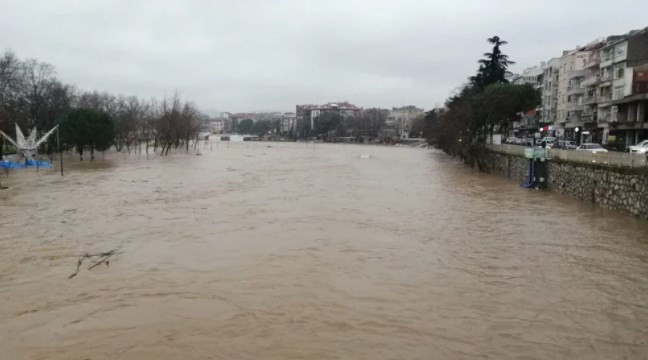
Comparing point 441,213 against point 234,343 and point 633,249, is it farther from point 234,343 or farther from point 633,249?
point 234,343

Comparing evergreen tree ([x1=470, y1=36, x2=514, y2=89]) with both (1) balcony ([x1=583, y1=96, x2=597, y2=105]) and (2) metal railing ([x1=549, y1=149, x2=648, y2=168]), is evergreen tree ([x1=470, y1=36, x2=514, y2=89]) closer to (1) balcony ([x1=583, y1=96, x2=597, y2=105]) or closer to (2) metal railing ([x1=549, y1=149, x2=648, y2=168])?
(1) balcony ([x1=583, y1=96, x2=597, y2=105])

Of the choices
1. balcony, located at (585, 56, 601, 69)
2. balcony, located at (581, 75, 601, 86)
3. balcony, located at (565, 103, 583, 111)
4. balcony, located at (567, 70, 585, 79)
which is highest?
balcony, located at (585, 56, 601, 69)

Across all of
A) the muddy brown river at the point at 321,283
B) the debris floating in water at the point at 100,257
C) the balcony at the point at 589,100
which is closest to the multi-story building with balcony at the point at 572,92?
the balcony at the point at 589,100

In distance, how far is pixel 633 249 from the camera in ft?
48.0

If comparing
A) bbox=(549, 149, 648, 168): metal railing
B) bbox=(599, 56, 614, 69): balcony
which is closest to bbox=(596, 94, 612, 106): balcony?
bbox=(599, 56, 614, 69): balcony

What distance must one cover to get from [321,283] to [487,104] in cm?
4201

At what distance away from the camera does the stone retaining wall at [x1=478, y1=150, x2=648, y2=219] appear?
19.1m

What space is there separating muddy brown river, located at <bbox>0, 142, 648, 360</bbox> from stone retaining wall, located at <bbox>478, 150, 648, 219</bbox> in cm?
73

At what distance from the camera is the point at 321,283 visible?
36.1 feet

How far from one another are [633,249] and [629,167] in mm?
6523

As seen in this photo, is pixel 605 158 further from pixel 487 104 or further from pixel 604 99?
pixel 604 99

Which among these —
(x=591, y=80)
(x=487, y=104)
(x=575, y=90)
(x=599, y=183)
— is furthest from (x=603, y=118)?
(x=599, y=183)

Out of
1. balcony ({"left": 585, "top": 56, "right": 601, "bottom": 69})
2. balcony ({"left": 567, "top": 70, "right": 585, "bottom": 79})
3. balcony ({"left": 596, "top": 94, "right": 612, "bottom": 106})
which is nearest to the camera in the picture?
balcony ({"left": 596, "top": 94, "right": 612, "bottom": 106})

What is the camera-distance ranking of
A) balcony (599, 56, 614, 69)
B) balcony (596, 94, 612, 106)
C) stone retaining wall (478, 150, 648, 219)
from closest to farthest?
stone retaining wall (478, 150, 648, 219), balcony (596, 94, 612, 106), balcony (599, 56, 614, 69)
